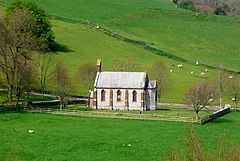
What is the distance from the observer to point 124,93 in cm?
7175

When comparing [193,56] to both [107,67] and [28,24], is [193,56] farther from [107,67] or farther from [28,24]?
[28,24]

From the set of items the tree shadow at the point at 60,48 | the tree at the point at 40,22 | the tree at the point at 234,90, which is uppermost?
the tree at the point at 40,22

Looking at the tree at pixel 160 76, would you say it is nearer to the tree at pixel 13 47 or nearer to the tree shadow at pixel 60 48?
the tree at pixel 13 47

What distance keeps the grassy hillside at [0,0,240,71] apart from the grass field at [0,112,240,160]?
154 ft

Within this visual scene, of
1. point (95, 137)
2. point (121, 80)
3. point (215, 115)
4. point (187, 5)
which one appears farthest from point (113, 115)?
point (187, 5)

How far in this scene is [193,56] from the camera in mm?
105062

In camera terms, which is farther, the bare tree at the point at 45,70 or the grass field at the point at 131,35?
the grass field at the point at 131,35

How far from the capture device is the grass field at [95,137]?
4203 cm

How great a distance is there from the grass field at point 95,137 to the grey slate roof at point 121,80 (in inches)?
496

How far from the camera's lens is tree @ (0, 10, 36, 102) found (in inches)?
2653

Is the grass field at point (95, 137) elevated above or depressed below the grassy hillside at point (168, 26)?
below

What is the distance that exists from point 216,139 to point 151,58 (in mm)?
50861

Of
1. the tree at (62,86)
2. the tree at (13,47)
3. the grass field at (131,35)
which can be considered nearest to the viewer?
the tree at (13,47)

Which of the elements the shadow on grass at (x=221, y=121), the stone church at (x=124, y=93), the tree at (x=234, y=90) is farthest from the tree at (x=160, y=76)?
the shadow on grass at (x=221, y=121)
